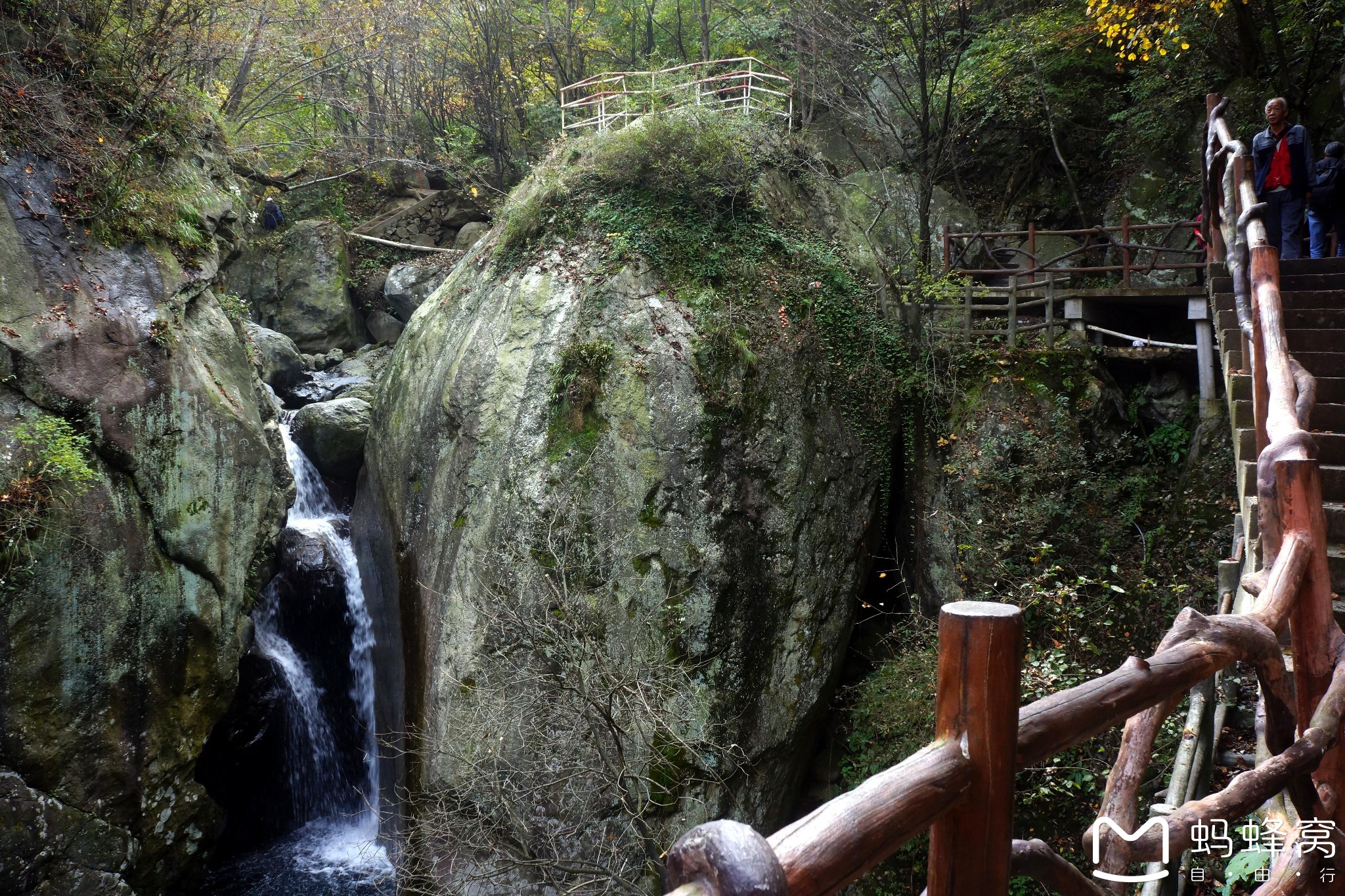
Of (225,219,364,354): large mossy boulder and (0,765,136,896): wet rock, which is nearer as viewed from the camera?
(0,765,136,896): wet rock

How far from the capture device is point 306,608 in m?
10.9

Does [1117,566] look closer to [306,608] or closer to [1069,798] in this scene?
[1069,798]

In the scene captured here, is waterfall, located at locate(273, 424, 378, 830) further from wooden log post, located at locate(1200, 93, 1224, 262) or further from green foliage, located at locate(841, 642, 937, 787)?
wooden log post, located at locate(1200, 93, 1224, 262)

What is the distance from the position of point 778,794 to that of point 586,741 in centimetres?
235

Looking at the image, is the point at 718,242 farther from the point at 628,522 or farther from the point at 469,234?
the point at 469,234

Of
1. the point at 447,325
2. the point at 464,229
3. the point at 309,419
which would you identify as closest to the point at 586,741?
the point at 447,325

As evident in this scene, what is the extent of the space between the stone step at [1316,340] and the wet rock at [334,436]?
11.3 meters

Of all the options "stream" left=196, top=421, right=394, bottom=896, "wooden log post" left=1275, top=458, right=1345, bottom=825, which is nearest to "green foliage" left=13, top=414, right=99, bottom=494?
"stream" left=196, top=421, right=394, bottom=896

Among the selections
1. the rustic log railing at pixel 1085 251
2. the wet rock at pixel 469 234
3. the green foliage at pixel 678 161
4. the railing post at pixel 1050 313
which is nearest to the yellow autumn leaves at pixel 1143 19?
the rustic log railing at pixel 1085 251

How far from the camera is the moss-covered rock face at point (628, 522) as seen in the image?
26.3ft

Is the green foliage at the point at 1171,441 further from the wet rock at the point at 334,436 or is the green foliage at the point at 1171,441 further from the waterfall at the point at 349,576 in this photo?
the wet rock at the point at 334,436

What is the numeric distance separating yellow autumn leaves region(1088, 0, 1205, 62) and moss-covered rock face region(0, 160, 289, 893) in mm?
11560

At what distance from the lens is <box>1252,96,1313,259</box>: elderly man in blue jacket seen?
6.73 m

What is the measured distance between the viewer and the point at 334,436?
12.5m
